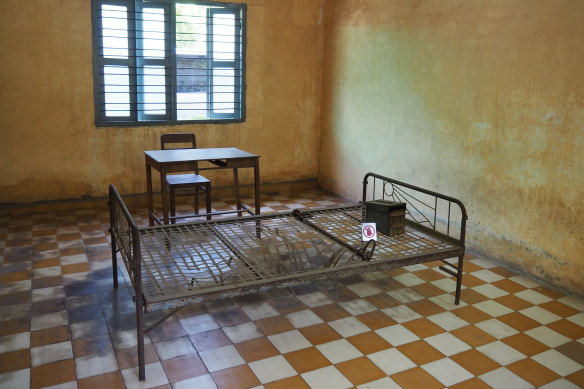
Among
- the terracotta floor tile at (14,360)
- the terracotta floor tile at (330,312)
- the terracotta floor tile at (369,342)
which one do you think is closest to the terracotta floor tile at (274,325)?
the terracotta floor tile at (330,312)

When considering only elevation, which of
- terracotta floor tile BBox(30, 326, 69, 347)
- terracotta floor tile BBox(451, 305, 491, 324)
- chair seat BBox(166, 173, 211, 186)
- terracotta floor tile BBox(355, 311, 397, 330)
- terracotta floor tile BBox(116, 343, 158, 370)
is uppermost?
chair seat BBox(166, 173, 211, 186)

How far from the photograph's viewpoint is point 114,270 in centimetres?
399

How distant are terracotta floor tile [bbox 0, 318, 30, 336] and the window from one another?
318 centimetres

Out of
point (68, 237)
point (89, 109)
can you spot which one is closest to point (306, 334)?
point (68, 237)

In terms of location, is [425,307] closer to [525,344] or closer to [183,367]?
[525,344]

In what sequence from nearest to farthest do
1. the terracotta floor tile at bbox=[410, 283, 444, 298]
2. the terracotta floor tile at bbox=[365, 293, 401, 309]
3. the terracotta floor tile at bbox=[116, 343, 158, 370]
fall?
the terracotta floor tile at bbox=[116, 343, 158, 370] → the terracotta floor tile at bbox=[365, 293, 401, 309] → the terracotta floor tile at bbox=[410, 283, 444, 298]

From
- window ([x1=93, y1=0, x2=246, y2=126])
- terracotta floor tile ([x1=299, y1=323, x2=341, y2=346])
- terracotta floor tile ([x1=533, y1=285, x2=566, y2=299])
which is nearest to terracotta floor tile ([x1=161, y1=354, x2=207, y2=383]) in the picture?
terracotta floor tile ([x1=299, y1=323, x2=341, y2=346])

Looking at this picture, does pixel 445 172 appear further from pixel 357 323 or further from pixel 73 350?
A: pixel 73 350

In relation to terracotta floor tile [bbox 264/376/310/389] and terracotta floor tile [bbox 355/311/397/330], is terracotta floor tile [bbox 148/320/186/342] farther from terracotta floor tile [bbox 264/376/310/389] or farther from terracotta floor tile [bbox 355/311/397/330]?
terracotta floor tile [bbox 355/311/397/330]

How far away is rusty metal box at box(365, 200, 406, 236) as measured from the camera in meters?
3.96

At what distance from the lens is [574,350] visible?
3322mm

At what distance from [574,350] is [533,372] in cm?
47

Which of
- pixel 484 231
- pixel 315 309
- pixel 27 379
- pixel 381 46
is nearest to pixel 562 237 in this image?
pixel 484 231

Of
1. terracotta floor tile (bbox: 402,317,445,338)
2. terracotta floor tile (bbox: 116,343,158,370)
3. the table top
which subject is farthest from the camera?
the table top
